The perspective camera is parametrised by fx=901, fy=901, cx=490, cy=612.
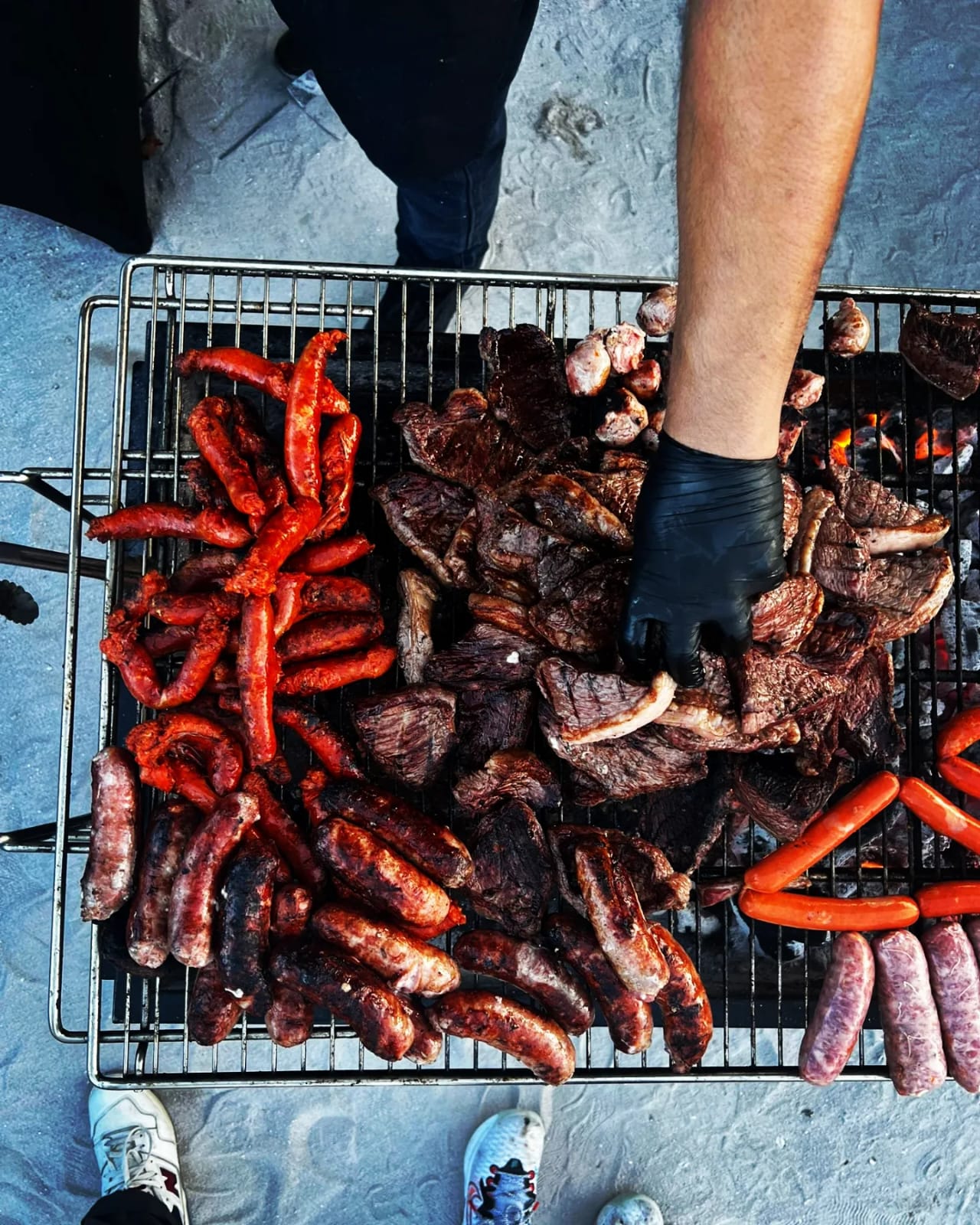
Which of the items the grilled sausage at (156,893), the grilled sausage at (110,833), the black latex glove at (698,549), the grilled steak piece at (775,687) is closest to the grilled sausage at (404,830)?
the grilled sausage at (156,893)

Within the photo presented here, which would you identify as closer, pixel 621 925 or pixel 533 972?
pixel 621 925

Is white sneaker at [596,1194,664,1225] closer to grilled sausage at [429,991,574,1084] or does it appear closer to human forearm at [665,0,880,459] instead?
grilled sausage at [429,991,574,1084]

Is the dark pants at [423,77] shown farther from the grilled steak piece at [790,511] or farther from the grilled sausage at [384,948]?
the grilled sausage at [384,948]

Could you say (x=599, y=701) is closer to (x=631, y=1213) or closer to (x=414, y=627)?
(x=414, y=627)

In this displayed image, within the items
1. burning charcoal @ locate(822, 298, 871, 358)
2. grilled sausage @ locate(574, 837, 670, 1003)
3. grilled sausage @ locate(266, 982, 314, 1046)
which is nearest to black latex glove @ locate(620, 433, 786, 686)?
grilled sausage @ locate(574, 837, 670, 1003)

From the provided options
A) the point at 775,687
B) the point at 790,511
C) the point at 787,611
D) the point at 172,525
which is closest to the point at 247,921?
the point at 172,525

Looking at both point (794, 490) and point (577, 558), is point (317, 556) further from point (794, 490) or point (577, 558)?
point (794, 490)
